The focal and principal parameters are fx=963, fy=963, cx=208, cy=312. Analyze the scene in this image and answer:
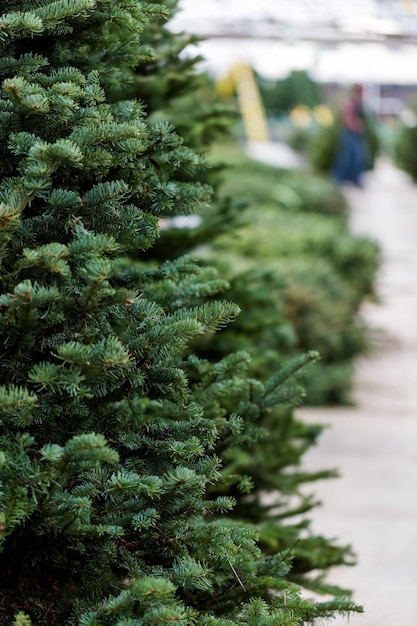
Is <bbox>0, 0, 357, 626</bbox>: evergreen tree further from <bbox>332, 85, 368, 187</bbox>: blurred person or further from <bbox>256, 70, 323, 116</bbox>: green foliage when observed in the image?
<bbox>256, 70, 323, 116</bbox>: green foliage

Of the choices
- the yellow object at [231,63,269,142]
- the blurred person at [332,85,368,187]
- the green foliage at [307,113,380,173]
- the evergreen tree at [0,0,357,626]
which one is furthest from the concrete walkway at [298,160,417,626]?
the yellow object at [231,63,269,142]

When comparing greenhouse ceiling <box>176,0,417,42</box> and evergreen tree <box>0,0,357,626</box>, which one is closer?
evergreen tree <box>0,0,357,626</box>

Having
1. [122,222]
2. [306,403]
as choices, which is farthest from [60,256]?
[306,403]

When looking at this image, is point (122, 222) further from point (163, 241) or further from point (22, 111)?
point (163, 241)

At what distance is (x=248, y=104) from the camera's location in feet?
82.4

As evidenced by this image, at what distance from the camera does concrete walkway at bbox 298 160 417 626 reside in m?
3.67

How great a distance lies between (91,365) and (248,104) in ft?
79.0

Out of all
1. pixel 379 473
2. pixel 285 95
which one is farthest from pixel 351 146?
pixel 285 95

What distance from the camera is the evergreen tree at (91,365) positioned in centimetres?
168

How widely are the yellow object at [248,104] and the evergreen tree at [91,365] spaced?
22.7 m

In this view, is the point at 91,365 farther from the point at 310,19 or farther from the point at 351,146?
the point at 310,19

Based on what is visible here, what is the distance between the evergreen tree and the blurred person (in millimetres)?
18954

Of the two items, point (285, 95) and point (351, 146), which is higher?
point (285, 95)

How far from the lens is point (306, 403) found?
7.11 m
